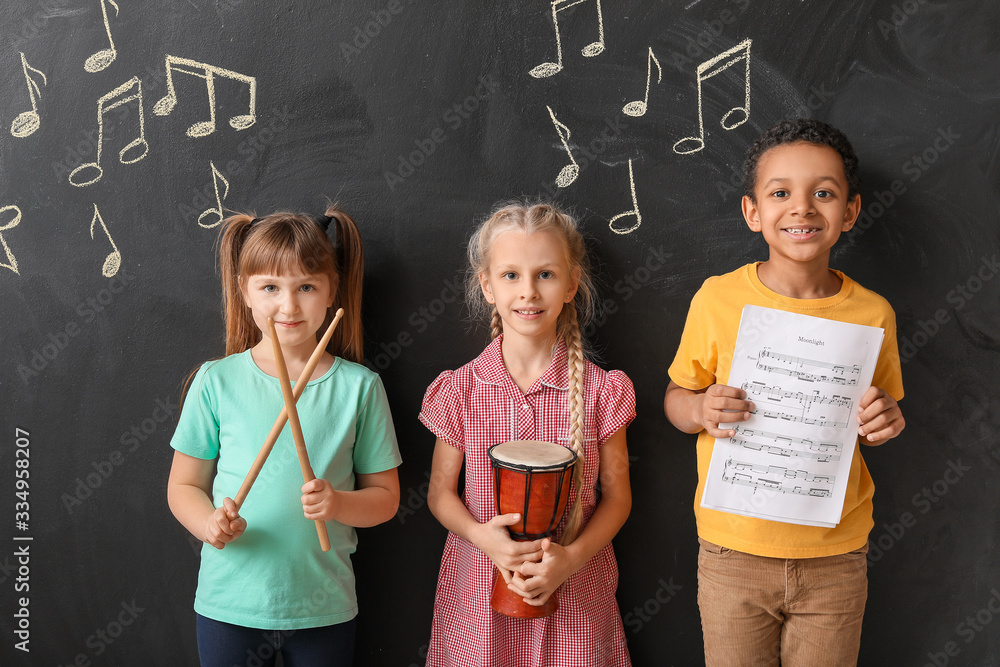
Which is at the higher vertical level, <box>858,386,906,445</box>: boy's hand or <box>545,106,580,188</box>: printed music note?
<box>545,106,580,188</box>: printed music note

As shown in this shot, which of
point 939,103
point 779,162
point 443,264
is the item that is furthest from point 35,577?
point 939,103

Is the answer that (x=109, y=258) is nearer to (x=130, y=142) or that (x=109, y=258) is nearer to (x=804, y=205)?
(x=130, y=142)

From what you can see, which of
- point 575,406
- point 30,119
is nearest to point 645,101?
point 575,406

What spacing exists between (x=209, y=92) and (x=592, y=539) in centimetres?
158

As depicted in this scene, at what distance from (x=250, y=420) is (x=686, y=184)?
1.32 metres

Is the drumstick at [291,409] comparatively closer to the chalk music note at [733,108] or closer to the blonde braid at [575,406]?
the blonde braid at [575,406]

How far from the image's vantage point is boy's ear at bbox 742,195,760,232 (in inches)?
69.1

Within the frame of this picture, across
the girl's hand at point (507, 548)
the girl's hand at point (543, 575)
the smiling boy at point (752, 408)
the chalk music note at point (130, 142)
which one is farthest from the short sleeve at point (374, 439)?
the chalk music note at point (130, 142)

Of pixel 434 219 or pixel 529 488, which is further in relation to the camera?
pixel 434 219

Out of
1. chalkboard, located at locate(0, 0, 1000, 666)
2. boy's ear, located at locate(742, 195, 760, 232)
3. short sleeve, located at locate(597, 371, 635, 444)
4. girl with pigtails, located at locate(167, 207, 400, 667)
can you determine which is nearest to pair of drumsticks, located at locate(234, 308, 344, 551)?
girl with pigtails, located at locate(167, 207, 400, 667)

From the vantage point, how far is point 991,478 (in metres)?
1.95

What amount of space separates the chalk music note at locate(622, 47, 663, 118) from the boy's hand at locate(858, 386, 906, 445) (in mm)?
929

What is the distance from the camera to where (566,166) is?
6.30ft

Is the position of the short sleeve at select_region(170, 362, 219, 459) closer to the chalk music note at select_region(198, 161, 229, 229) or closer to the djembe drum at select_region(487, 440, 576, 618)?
the chalk music note at select_region(198, 161, 229, 229)
